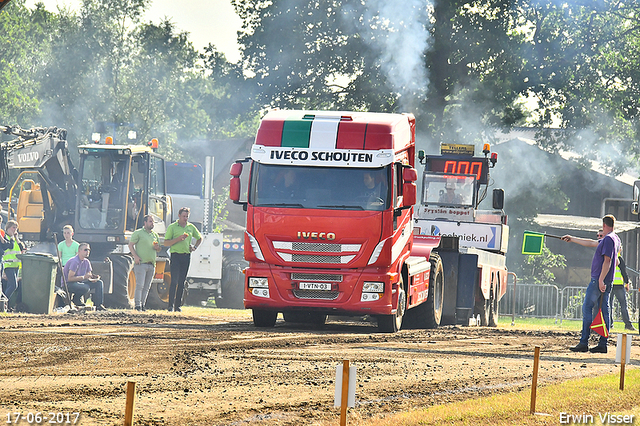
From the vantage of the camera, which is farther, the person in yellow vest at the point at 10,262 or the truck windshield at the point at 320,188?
the person in yellow vest at the point at 10,262

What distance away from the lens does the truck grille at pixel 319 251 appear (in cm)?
1451

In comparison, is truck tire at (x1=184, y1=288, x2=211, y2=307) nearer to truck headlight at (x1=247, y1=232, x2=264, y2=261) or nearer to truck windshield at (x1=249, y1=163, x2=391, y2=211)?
truck headlight at (x1=247, y1=232, x2=264, y2=261)

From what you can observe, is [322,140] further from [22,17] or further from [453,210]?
[22,17]

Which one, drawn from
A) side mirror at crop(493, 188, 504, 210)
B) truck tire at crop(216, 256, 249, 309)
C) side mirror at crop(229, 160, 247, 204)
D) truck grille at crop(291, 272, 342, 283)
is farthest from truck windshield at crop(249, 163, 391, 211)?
truck tire at crop(216, 256, 249, 309)

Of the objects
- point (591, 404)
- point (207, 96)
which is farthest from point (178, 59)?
point (591, 404)

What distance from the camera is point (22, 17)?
63.2 metres

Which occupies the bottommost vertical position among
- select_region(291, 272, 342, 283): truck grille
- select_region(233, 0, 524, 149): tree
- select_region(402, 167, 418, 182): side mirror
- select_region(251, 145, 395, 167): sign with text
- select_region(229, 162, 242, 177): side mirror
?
select_region(291, 272, 342, 283): truck grille

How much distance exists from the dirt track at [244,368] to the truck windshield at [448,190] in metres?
7.48

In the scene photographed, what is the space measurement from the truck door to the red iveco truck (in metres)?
9.38

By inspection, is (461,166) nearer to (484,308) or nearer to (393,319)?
(484,308)

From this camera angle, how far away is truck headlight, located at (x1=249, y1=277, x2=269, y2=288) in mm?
14855

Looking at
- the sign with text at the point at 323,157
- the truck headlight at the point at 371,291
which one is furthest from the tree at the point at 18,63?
the truck headlight at the point at 371,291

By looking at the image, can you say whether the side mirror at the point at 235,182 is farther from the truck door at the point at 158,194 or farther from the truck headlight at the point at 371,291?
the truck door at the point at 158,194

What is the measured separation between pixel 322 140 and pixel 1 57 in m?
50.4
